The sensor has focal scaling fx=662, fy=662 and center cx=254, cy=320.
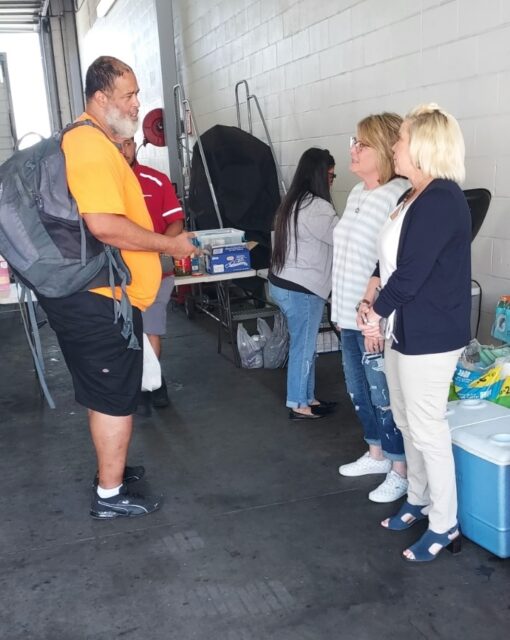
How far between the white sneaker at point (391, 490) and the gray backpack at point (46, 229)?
1.32 m

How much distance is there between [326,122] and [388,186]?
2219 millimetres

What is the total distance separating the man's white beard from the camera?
235 cm

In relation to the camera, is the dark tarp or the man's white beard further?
the dark tarp

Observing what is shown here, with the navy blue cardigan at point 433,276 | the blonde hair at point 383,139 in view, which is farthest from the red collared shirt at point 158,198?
the navy blue cardigan at point 433,276

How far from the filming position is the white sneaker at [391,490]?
2.62 m

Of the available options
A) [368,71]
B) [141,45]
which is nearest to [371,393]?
[368,71]

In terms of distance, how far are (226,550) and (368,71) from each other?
2.89 m

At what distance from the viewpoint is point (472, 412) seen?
2402 millimetres

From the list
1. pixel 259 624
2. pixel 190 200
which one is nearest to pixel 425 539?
pixel 259 624

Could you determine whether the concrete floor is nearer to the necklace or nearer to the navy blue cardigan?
the navy blue cardigan

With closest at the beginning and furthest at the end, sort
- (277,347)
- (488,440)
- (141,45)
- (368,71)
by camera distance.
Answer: (488,440)
(368,71)
(277,347)
(141,45)

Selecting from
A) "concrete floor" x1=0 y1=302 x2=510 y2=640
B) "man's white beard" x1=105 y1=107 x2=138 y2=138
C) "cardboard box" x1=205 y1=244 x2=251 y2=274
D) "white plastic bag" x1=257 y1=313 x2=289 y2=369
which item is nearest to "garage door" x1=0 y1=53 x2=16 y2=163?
"cardboard box" x1=205 y1=244 x2=251 y2=274

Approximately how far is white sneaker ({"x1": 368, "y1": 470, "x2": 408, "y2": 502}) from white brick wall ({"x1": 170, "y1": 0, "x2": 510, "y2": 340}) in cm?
107

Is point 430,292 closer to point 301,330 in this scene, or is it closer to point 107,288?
point 107,288
